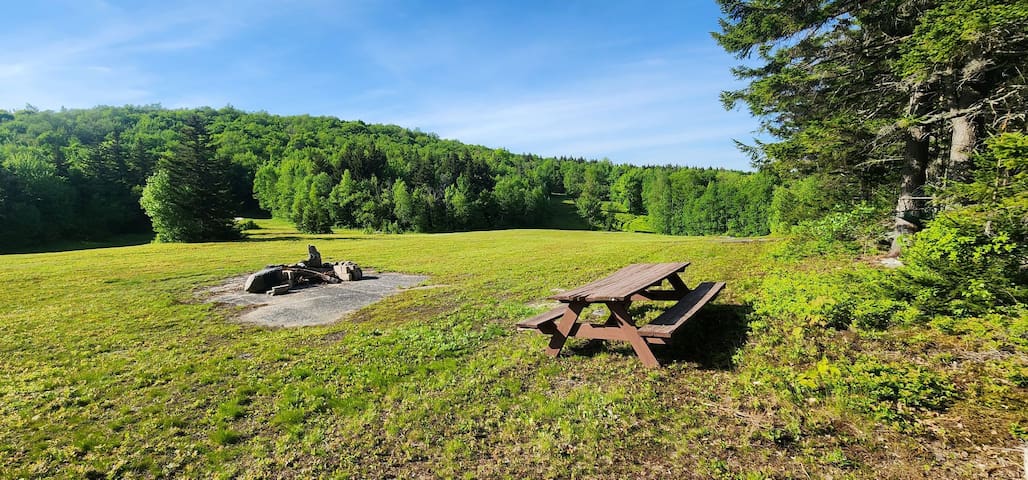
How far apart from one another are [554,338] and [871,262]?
823cm

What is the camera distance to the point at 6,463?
429cm

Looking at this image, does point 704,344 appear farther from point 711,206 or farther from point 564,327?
point 711,206

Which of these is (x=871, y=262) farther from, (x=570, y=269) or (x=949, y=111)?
(x=570, y=269)

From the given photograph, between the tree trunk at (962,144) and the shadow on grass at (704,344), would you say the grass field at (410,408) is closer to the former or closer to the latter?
the shadow on grass at (704,344)

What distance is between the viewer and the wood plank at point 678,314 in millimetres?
5217

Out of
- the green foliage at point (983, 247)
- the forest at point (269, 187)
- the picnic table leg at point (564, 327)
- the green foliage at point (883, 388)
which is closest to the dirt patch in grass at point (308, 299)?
the picnic table leg at point (564, 327)

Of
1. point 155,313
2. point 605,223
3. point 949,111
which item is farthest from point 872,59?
point 605,223

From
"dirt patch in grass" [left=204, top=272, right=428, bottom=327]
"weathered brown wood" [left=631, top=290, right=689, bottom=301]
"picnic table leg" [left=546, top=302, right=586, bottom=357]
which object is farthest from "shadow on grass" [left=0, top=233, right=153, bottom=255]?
"weathered brown wood" [left=631, top=290, right=689, bottom=301]

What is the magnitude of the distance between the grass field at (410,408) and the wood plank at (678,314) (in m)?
0.46

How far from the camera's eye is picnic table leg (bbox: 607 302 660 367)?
18.1 feet

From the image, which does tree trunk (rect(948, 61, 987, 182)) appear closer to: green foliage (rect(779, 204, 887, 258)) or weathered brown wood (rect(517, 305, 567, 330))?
green foliage (rect(779, 204, 887, 258))

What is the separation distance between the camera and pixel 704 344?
19.9 feet

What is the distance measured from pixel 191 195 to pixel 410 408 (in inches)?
2044

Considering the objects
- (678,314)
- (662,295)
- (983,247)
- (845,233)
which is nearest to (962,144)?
(845,233)
